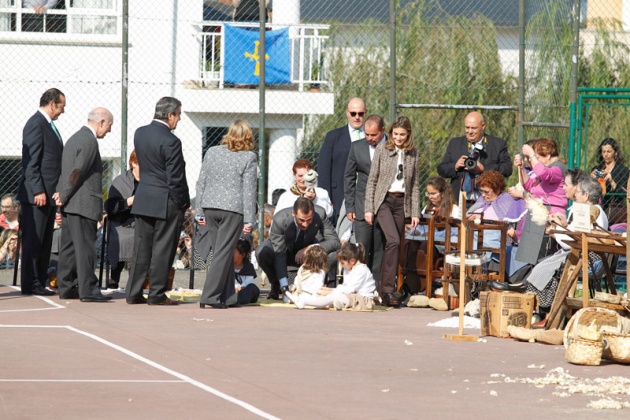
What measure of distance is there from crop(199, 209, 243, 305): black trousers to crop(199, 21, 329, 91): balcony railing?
6.93 m

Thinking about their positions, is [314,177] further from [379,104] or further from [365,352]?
[379,104]

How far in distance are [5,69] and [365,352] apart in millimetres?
11156

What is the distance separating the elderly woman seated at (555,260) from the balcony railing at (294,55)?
8.24m

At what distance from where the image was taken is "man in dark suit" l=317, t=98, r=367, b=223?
14695 millimetres

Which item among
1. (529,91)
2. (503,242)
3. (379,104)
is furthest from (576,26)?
(503,242)

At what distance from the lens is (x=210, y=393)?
7723mm

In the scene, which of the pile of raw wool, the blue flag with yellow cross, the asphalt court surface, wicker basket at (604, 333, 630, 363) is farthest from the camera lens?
the pile of raw wool

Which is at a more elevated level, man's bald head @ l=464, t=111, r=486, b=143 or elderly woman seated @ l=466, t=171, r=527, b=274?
man's bald head @ l=464, t=111, r=486, b=143

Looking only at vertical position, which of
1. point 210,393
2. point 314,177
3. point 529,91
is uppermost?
point 529,91

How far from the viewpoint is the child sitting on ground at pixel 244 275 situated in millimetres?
13164

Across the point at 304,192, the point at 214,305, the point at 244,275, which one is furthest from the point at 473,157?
the point at 214,305

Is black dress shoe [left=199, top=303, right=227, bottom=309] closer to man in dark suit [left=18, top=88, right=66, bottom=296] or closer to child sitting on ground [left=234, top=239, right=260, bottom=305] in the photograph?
child sitting on ground [left=234, top=239, right=260, bottom=305]

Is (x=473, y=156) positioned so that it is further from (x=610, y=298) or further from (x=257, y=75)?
(x=257, y=75)

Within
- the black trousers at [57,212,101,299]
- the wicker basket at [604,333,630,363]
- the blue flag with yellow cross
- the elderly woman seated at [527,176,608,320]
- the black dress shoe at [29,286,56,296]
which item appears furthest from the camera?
the blue flag with yellow cross
